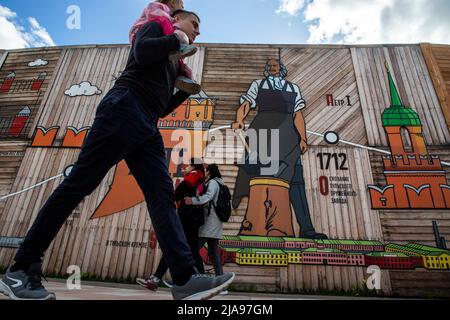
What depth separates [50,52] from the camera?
774 centimetres

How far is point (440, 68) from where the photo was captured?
6.80m

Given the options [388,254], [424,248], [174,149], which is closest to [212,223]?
[174,149]

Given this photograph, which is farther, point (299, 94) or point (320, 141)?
point (299, 94)

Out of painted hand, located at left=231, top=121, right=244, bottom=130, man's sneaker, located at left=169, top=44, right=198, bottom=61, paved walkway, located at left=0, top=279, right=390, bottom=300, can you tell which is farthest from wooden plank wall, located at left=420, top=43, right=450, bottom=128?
man's sneaker, located at left=169, top=44, right=198, bottom=61

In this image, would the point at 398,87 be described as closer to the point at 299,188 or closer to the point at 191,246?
the point at 299,188

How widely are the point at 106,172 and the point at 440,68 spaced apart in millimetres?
8692

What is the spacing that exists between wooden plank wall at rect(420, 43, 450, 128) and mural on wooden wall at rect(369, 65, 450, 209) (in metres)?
0.86

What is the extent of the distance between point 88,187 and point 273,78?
6.27 metres

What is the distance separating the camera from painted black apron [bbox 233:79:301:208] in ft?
19.3

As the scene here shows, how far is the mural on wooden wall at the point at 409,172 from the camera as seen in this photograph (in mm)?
5520

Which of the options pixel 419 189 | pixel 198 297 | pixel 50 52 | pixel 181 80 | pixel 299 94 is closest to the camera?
pixel 198 297

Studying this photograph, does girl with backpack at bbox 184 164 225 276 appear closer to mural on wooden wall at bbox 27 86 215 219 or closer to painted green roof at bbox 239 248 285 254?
painted green roof at bbox 239 248 285 254

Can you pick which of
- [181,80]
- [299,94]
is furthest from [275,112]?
[181,80]

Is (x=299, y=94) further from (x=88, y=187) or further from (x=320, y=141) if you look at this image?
(x=88, y=187)
